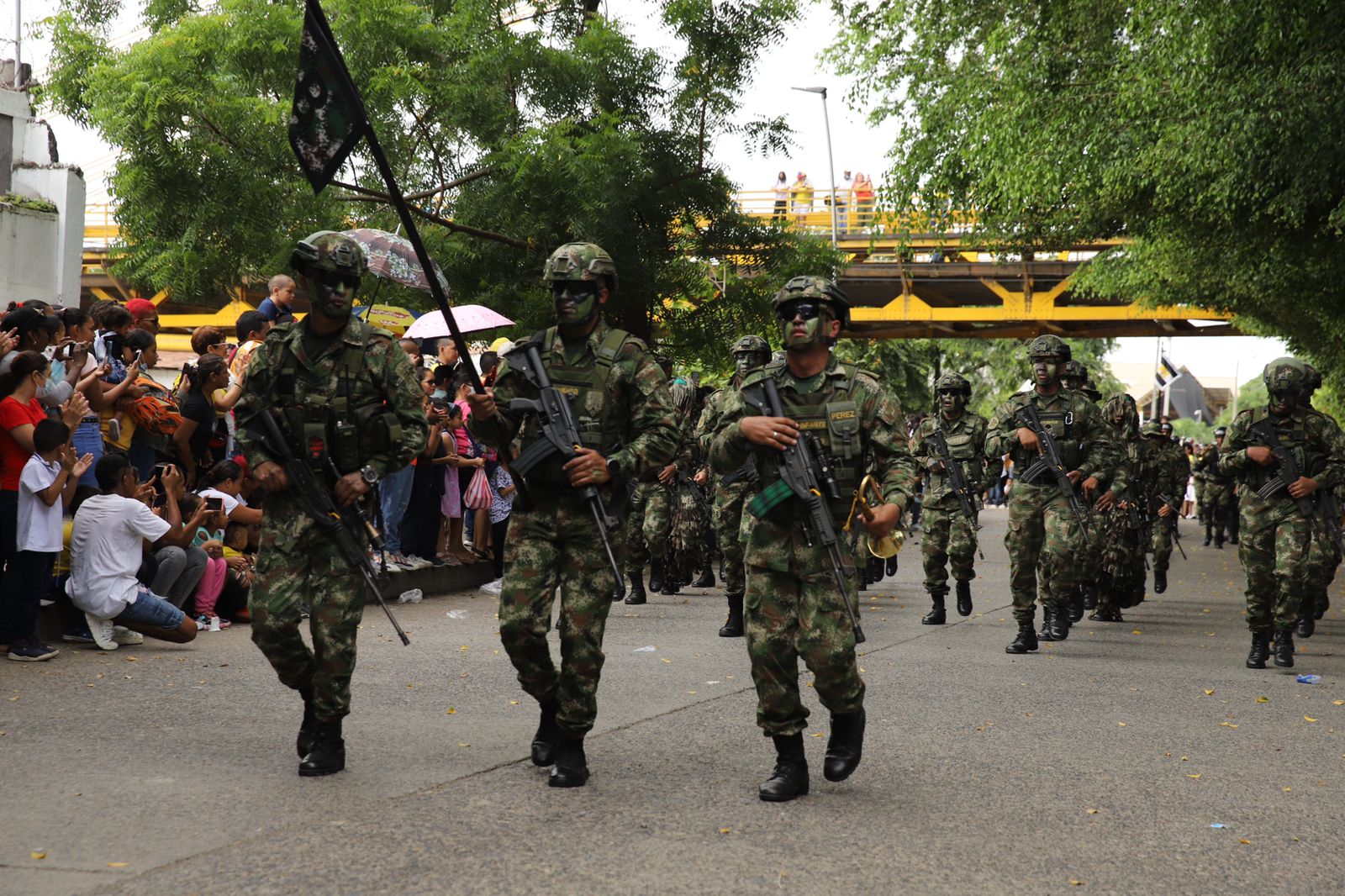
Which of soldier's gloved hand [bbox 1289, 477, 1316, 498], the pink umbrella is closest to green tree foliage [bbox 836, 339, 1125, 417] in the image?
the pink umbrella

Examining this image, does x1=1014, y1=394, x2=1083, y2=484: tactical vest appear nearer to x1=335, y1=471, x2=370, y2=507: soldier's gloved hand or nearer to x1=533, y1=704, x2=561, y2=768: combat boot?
x1=533, y1=704, x2=561, y2=768: combat boot

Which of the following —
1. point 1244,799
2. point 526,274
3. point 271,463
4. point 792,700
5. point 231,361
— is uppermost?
point 526,274

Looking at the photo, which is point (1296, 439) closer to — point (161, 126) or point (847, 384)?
point (847, 384)

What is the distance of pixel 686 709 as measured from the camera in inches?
301

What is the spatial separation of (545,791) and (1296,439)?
21.9 feet

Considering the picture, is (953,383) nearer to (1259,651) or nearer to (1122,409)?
(1122,409)

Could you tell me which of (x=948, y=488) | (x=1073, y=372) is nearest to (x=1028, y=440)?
(x=1073, y=372)

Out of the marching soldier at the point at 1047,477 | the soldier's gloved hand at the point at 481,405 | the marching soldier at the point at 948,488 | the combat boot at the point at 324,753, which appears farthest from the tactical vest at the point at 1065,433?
the combat boot at the point at 324,753

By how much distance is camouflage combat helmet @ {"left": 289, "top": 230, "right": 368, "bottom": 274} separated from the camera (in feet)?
19.5

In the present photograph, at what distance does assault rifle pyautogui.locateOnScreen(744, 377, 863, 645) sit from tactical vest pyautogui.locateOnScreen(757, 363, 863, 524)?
3 centimetres

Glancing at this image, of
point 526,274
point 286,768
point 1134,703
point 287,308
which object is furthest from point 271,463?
point 526,274

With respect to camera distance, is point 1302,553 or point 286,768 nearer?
point 286,768

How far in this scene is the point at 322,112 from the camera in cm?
623

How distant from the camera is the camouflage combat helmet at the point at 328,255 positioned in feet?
19.5
